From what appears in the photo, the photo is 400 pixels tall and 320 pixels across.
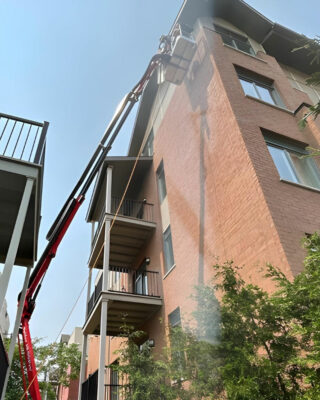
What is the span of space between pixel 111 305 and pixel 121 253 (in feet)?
13.8

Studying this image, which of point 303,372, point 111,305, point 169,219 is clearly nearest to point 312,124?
point 169,219

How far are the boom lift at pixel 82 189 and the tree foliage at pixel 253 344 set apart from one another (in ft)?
24.9

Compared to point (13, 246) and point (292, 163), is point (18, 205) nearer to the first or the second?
point (13, 246)

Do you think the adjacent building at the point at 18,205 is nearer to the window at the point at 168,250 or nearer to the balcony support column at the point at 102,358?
the balcony support column at the point at 102,358

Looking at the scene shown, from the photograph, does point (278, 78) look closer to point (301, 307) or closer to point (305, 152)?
point (305, 152)

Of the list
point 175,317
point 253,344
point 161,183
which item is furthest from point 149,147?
point 253,344

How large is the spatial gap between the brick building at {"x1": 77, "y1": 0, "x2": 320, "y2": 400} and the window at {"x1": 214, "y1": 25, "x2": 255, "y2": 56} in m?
0.07

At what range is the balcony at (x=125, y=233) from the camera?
41.6ft

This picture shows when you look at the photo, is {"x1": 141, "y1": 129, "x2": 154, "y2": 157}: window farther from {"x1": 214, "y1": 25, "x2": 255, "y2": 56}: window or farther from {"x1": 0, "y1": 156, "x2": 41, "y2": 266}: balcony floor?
{"x1": 0, "y1": 156, "x2": 41, "y2": 266}: balcony floor

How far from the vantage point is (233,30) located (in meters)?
13.8

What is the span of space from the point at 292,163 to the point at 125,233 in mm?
7494

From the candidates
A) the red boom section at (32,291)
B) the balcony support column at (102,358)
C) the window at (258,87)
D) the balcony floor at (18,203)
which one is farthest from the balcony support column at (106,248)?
the window at (258,87)

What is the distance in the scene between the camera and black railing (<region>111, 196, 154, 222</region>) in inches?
559

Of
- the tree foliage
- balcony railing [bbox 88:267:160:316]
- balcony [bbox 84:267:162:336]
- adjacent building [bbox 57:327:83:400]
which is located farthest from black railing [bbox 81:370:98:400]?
adjacent building [bbox 57:327:83:400]
